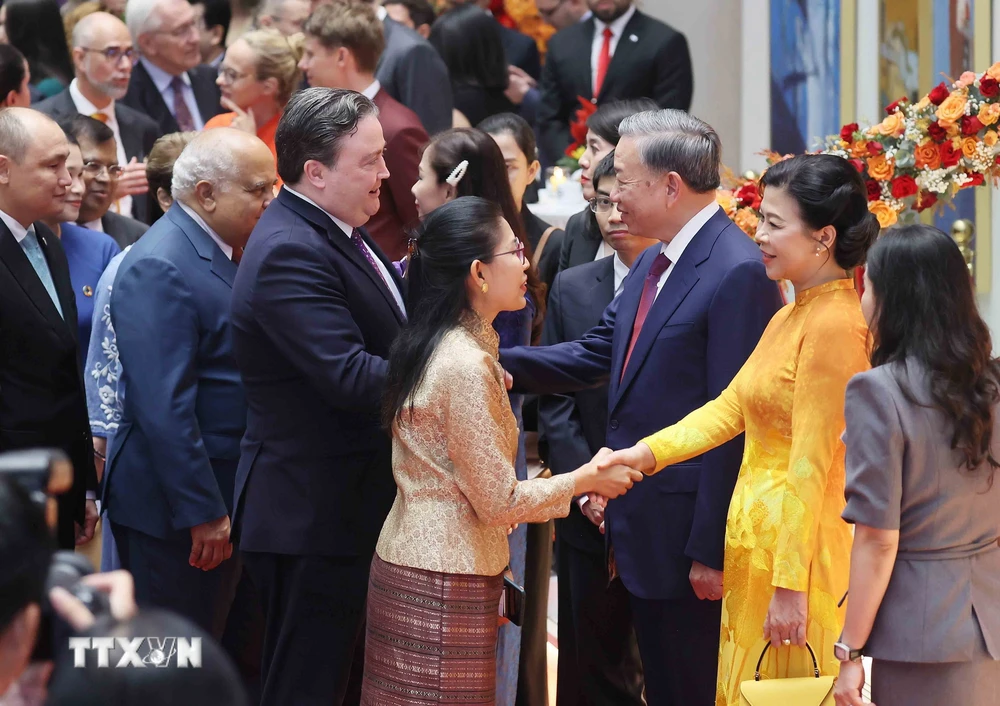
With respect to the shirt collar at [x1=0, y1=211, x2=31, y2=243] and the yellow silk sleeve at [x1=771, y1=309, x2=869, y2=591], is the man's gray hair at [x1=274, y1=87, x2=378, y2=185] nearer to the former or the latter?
the shirt collar at [x1=0, y1=211, x2=31, y2=243]

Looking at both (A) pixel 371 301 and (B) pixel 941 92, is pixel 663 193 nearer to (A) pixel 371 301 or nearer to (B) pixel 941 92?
(A) pixel 371 301

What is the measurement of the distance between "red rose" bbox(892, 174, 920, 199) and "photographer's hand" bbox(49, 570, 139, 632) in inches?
139

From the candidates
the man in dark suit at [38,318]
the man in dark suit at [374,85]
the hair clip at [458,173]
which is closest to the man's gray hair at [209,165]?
the man in dark suit at [38,318]

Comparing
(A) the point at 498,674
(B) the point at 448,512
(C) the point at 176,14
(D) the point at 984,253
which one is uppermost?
(C) the point at 176,14

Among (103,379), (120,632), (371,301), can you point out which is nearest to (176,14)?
(103,379)

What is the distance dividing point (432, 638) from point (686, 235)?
1.23 meters

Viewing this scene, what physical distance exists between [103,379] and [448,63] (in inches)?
156

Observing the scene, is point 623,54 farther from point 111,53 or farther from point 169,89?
point 111,53

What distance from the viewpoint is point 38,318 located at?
12.6 feet

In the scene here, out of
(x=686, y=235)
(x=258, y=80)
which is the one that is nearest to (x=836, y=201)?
(x=686, y=235)

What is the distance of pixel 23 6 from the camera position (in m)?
6.70

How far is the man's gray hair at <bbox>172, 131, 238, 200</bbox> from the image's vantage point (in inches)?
153

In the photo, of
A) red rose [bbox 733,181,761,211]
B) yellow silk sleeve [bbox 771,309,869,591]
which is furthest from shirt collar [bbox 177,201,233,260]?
red rose [bbox 733,181,761,211]

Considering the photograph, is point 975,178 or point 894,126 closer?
point 975,178
